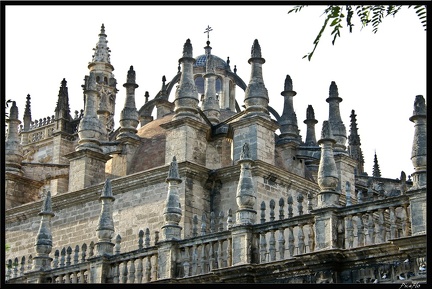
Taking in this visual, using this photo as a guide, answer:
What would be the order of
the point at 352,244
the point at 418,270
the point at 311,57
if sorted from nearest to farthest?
the point at 311,57, the point at 418,270, the point at 352,244

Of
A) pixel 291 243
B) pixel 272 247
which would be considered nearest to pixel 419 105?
pixel 291 243

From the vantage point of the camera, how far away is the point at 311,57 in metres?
9.84

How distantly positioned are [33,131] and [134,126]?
2799cm

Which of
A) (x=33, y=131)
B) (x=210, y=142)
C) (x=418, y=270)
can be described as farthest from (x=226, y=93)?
(x=33, y=131)

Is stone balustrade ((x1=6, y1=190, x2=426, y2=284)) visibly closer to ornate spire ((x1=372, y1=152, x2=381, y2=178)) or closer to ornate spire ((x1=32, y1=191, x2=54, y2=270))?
ornate spire ((x1=32, y1=191, x2=54, y2=270))

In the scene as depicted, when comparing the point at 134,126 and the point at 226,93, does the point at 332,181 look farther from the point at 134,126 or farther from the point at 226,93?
the point at 226,93

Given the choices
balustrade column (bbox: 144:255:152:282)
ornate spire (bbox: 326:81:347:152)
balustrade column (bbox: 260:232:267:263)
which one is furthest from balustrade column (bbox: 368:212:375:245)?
ornate spire (bbox: 326:81:347:152)

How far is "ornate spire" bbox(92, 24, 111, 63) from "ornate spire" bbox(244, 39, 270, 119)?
2713cm

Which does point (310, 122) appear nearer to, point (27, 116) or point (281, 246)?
point (281, 246)

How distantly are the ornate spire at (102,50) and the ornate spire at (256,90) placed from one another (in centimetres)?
2713

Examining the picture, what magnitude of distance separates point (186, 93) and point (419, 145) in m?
10.7

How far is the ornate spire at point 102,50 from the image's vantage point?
52.3 m

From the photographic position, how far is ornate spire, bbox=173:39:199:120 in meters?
26.5
